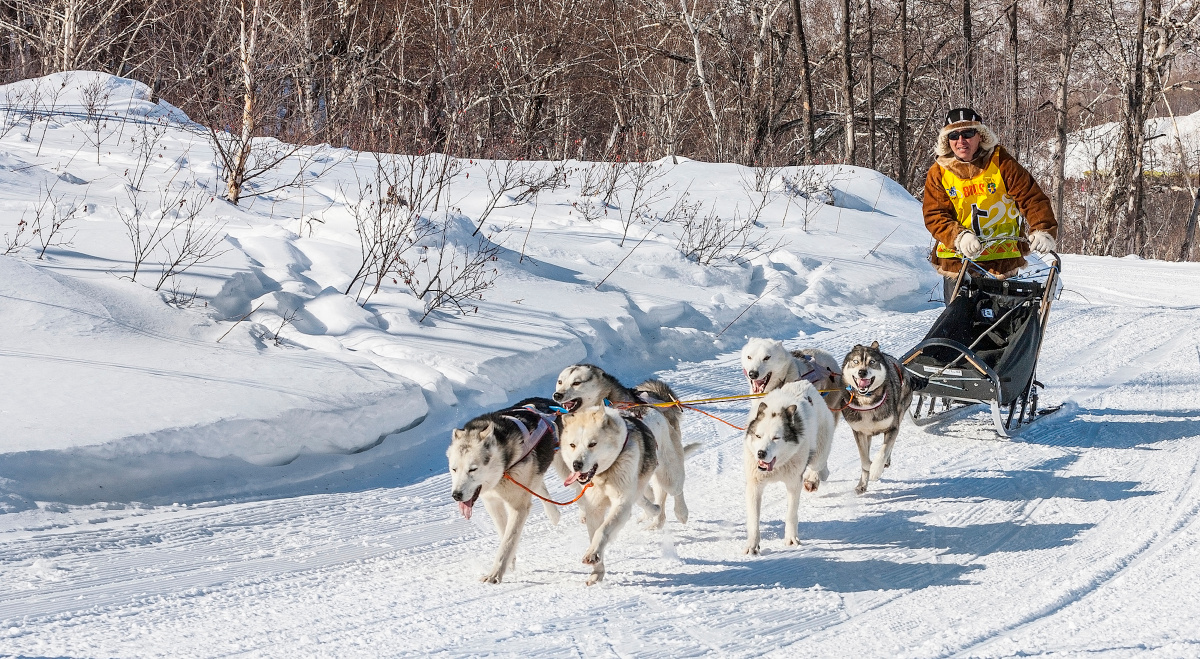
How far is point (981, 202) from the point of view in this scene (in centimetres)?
598

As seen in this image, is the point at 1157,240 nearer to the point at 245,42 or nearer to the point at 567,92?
the point at 567,92

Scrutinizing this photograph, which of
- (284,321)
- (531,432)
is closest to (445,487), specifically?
(531,432)

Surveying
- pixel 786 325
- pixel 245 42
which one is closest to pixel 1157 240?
pixel 786 325

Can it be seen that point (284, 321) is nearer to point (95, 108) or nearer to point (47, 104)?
point (95, 108)

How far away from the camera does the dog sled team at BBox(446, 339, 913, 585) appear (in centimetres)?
371

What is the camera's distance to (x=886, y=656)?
297cm

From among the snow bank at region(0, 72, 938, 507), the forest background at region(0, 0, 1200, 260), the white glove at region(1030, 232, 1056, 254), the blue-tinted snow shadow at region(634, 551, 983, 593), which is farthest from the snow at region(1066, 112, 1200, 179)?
the blue-tinted snow shadow at region(634, 551, 983, 593)

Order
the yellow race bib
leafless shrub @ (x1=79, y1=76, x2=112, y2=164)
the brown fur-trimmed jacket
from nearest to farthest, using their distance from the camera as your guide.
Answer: the brown fur-trimmed jacket → the yellow race bib → leafless shrub @ (x1=79, y1=76, x2=112, y2=164)

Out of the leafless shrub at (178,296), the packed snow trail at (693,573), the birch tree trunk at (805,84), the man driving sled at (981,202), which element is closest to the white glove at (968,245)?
the man driving sled at (981,202)

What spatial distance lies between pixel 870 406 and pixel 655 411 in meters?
1.20

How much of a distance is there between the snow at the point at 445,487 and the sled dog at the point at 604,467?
17 centimetres

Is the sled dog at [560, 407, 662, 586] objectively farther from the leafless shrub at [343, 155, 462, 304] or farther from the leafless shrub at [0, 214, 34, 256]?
the leafless shrub at [0, 214, 34, 256]

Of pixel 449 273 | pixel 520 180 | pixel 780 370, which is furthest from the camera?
pixel 520 180

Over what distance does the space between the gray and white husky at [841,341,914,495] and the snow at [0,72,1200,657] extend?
0.48 feet
